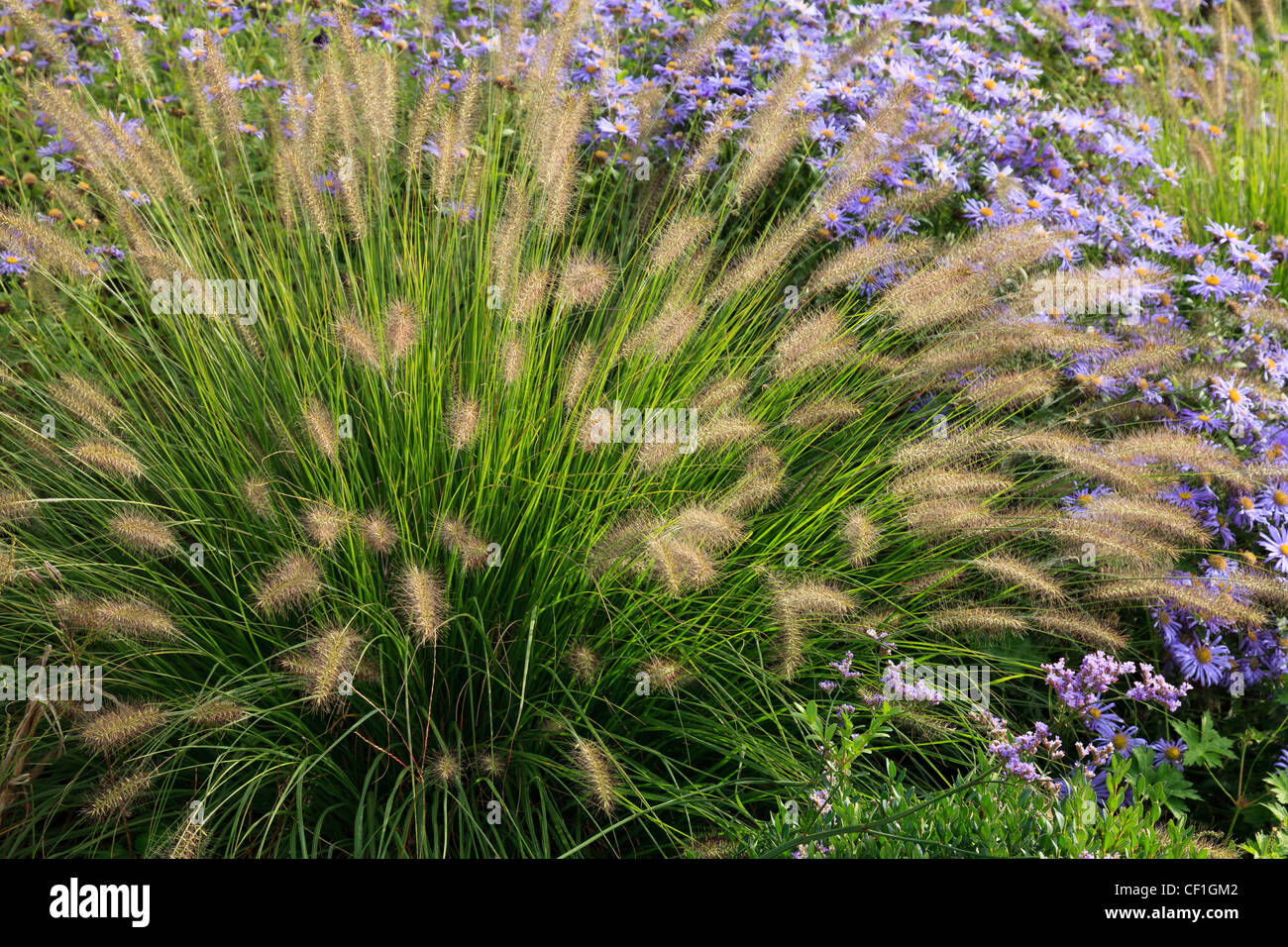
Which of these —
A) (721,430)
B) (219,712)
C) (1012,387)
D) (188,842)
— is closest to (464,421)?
(721,430)

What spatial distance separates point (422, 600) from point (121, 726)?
2.29ft

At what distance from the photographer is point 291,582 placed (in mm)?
2492

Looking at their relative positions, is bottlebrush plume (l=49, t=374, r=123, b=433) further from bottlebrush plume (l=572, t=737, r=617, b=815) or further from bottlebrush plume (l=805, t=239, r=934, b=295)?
bottlebrush plume (l=805, t=239, r=934, b=295)

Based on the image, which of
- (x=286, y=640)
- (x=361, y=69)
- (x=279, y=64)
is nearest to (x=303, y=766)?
(x=286, y=640)

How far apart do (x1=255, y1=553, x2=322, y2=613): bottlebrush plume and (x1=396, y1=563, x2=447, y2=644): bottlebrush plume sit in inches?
8.6

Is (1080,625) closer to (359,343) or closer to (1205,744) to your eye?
(1205,744)

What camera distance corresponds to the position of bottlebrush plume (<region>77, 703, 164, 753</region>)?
7.68 feet

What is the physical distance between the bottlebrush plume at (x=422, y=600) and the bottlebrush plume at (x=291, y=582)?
218mm

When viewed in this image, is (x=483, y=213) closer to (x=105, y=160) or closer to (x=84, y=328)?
(x=105, y=160)

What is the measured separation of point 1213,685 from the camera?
3.50m

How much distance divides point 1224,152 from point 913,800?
510 centimetres

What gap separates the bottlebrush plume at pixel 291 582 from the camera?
8.09ft

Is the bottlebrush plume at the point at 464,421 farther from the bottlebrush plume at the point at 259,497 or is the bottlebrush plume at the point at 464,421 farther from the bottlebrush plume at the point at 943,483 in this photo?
the bottlebrush plume at the point at 943,483

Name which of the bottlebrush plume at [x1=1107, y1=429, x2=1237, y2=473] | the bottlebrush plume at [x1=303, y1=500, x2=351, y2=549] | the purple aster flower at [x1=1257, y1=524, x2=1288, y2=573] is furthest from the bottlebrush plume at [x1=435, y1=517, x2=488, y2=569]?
the purple aster flower at [x1=1257, y1=524, x2=1288, y2=573]
